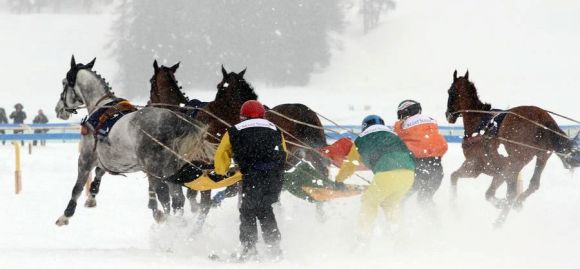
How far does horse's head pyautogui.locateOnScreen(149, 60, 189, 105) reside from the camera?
452 inches

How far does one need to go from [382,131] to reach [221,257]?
2252 millimetres

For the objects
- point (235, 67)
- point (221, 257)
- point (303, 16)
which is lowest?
point (221, 257)

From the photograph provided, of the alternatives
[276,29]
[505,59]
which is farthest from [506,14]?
[276,29]

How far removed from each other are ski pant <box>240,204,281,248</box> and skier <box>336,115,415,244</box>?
3.40 feet

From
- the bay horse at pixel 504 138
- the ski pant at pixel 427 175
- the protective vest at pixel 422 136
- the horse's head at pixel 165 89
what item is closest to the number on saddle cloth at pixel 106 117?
the horse's head at pixel 165 89

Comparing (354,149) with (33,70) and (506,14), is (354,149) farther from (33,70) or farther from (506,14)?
(506,14)

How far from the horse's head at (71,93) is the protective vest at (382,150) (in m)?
4.24

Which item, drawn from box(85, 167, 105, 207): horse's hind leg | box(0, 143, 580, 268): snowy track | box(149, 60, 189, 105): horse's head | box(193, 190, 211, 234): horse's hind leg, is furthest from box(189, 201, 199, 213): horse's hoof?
box(149, 60, 189, 105): horse's head

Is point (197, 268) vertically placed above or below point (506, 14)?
below

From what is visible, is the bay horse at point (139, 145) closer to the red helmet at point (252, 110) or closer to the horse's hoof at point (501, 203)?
the red helmet at point (252, 110)

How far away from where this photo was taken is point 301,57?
6075 cm

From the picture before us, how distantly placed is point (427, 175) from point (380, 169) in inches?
77.7

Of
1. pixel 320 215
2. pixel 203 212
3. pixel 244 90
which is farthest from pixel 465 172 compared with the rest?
pixel 203 212

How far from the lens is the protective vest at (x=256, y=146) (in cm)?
845
